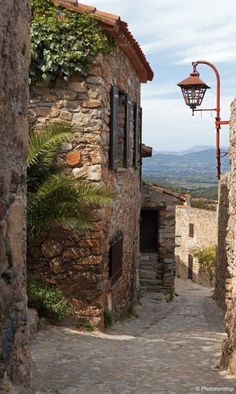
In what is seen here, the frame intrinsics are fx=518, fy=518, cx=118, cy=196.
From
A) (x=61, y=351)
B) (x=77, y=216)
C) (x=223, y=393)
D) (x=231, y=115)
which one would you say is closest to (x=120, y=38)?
(x=231, y=115)

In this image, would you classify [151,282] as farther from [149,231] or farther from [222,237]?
[222,237]

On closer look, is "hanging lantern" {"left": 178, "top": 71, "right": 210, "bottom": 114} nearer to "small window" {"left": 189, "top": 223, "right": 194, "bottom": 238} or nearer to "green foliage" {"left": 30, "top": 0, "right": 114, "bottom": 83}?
"green foliage" {"left": 30, "top": 0, "right": 114, "bottom": 83}

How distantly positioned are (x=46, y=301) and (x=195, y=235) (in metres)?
19.1

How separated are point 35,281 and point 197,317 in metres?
4.78

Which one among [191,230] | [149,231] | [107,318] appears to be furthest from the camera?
[191,230]

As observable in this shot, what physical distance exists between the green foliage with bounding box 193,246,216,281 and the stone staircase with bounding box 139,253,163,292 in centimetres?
733

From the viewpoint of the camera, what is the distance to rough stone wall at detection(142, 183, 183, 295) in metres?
14.3

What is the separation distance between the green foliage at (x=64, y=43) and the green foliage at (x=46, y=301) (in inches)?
121

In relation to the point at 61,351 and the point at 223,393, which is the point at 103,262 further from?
the point at 223,393

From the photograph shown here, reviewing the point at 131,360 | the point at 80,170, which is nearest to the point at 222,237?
the point at 80,170

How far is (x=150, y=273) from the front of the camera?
14602 millimetres

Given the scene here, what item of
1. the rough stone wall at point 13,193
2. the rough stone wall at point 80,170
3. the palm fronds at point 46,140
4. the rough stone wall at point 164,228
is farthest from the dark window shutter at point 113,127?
the rough stone wall at point 164,228

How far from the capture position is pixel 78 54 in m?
7.64

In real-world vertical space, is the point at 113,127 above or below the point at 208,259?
above
